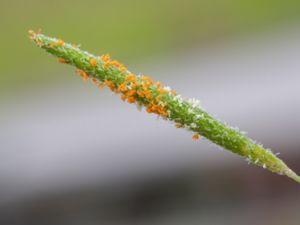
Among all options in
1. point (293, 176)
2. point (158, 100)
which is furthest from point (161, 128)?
point (293, 176)

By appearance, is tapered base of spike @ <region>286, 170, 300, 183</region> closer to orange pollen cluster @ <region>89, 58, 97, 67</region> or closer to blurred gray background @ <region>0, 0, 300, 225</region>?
orange pollen cluster @ <region>89, 58, 97, 67</region>

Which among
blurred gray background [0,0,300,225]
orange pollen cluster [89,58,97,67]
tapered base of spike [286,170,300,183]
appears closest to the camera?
tapered base of spike [286,170,300,183]

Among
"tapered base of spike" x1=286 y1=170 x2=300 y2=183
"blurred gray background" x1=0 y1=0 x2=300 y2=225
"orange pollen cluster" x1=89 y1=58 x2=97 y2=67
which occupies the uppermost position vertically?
"blurred gray background" x1=0 y1=0 x2=300 y2=225

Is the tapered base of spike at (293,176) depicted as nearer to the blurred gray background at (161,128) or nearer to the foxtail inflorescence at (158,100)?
the foxtail inflorescence at (158,100)

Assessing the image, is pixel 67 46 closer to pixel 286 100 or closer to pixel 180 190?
pixel 180 190

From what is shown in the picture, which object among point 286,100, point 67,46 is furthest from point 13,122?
point 67,46

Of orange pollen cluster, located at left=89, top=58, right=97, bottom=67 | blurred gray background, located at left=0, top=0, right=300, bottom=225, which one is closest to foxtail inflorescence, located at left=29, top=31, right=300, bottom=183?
orange pollen cluster, located at left=89, top=58, right=97, bottom=67
